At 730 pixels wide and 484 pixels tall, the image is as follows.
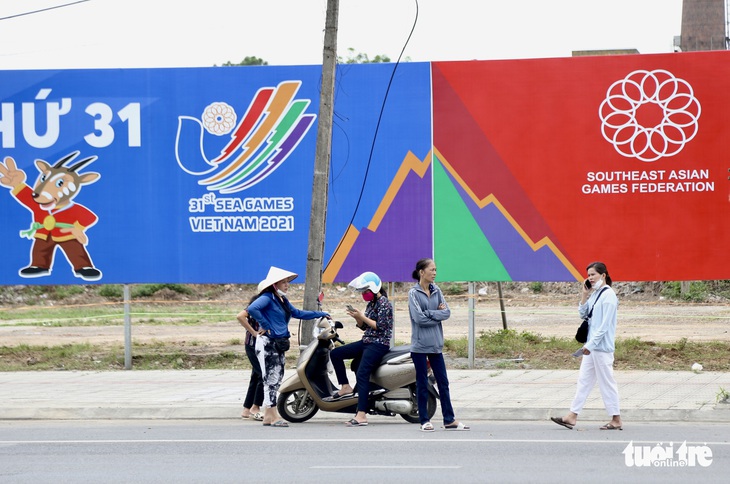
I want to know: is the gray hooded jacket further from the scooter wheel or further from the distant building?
the distant building

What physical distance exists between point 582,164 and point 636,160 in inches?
37.0

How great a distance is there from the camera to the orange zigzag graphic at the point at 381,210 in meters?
18.5

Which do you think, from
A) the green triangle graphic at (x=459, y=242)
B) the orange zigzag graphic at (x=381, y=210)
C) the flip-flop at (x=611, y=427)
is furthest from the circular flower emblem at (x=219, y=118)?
the flip-flop at (x=611, y=427)

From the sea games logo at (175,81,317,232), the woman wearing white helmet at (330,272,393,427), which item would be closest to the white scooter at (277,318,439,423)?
the woman wearing white helmet at (330,272,393,427)

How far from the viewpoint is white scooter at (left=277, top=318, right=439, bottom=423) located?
482 inches

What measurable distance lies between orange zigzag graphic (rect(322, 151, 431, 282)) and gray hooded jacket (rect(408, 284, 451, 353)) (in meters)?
7.01

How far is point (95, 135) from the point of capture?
63.4 feet

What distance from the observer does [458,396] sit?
46.9 feet

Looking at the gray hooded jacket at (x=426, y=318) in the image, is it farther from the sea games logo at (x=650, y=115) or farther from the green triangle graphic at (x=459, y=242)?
the sea games logo at (x=650, y=115)

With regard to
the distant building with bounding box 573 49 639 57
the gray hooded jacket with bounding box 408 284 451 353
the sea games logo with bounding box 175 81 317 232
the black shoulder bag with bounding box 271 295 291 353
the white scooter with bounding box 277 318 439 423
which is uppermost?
the distant building with bounding box 573 49 639 57

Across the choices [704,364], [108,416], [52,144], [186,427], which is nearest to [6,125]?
[52,144]

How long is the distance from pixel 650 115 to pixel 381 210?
16.5ft

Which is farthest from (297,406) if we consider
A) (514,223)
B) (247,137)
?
(247,137)

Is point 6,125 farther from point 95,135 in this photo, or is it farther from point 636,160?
point 636,160
